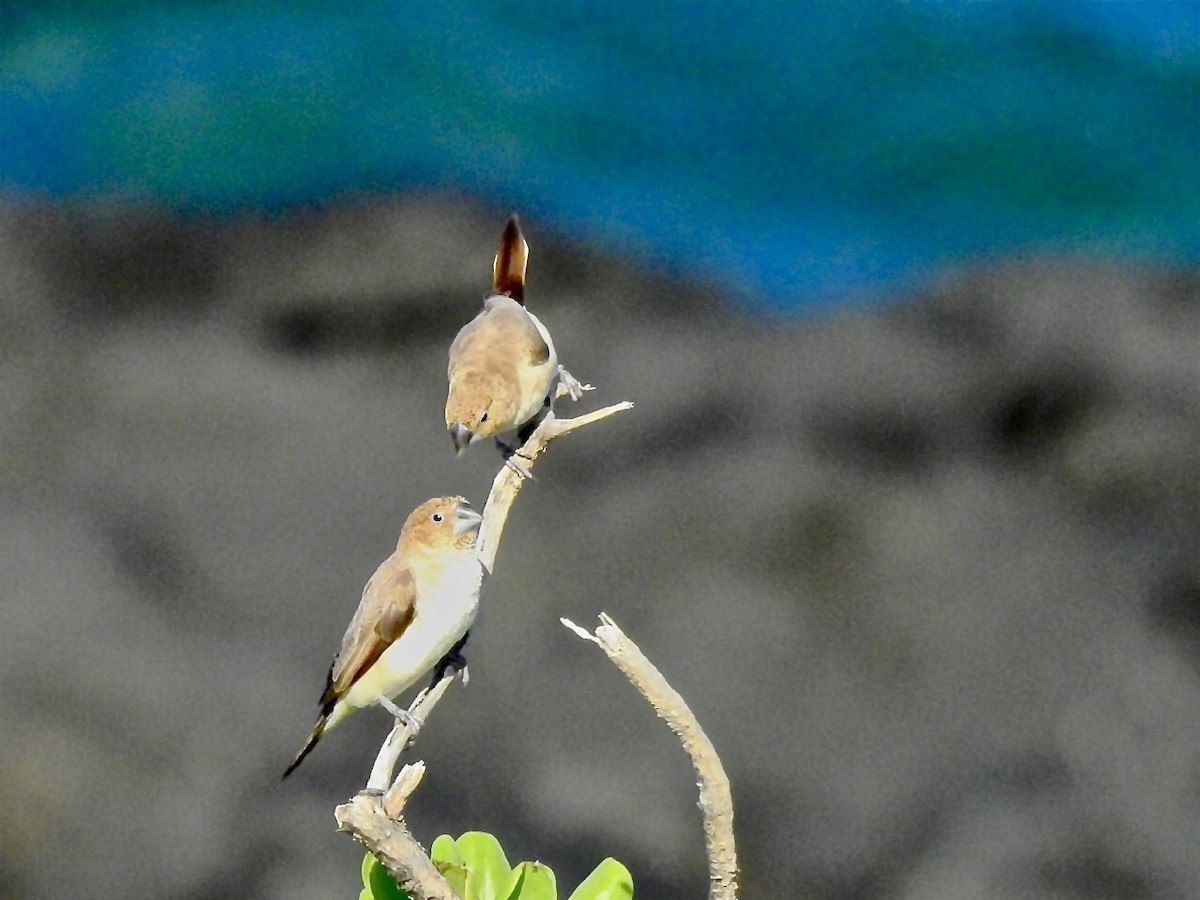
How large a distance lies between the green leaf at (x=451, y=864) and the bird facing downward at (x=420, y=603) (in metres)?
0.27

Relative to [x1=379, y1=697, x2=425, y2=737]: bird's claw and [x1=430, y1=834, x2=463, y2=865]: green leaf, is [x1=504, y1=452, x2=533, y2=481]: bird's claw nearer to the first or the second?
[x1=379, y1=697, x2=425, y2=737]: bird's claw

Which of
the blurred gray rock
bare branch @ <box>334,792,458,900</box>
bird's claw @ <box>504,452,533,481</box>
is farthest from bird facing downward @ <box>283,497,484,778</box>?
the blurred gray rock

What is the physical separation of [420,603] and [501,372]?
40cm

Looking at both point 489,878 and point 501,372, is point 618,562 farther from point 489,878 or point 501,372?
point 489,878

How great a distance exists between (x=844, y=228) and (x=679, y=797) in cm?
139

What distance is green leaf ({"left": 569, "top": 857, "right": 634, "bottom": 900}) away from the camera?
1.69 metres

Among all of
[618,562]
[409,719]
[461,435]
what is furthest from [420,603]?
[618,562]

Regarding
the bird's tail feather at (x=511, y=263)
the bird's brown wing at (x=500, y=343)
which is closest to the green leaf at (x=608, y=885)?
the bird's brown wing at (x=500, y=343)

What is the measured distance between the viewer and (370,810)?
4.93ft

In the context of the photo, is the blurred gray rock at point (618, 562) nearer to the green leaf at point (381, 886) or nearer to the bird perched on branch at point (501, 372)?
the bird perched on branch at point (501, 372)

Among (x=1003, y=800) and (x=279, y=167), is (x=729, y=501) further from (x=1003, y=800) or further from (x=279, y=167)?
(x=279, y=167)

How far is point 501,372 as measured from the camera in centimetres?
209

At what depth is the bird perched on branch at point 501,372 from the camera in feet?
6.79

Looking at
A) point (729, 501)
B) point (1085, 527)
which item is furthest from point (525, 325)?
point (1085, 527)
